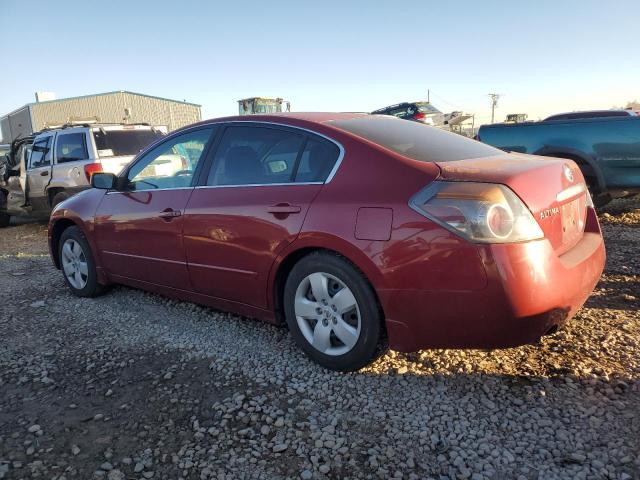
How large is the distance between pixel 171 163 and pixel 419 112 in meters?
15.8

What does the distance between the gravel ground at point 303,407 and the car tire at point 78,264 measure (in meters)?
0.85

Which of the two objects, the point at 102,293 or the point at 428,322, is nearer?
the point at 428,322

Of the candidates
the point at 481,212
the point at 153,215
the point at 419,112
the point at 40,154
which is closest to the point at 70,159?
the point at 40,154

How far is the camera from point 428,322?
8.42 ft

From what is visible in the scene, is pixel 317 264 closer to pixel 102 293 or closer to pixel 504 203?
pixel 504 203

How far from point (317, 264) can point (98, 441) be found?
4.76 feet

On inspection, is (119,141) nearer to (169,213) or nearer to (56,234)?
(56,234)

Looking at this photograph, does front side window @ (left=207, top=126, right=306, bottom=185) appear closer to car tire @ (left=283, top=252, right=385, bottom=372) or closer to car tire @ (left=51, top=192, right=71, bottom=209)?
car tire @ (left=283, top=252, right=385, bottom=372)

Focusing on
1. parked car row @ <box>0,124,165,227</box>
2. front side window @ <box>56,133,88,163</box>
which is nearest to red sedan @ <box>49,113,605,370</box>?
parked car row @ <box>0,124,165,227</box>

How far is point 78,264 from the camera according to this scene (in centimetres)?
478

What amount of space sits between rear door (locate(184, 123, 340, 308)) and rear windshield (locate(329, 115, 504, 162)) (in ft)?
0.99

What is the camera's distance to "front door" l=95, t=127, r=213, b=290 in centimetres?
375

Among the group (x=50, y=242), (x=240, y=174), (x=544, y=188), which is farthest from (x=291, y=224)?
(x=50, y=242)

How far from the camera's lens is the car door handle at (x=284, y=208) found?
2.97 metres
